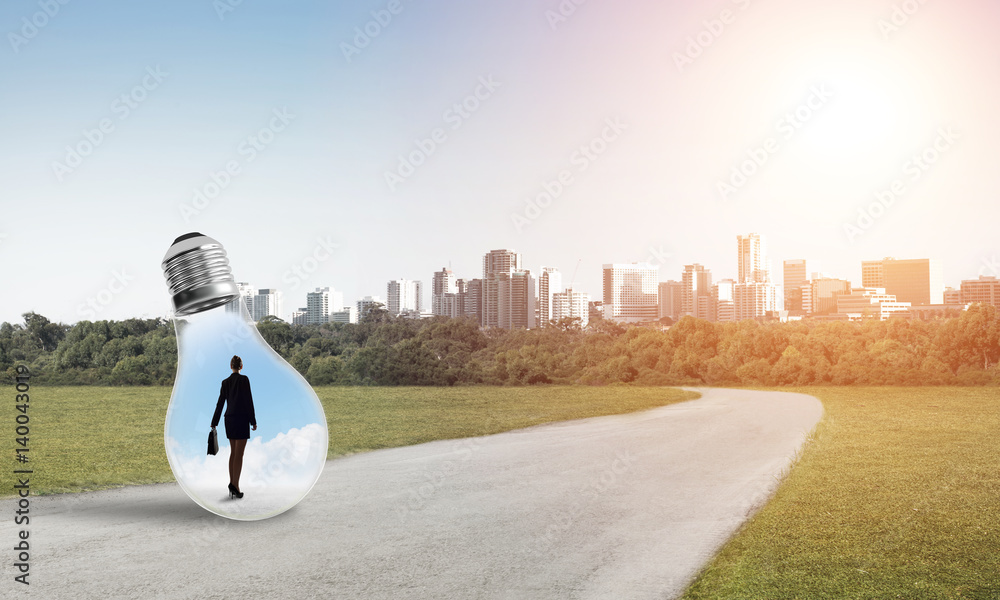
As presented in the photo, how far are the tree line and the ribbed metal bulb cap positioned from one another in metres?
30.0

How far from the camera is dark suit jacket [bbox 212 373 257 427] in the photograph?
5.30 meters

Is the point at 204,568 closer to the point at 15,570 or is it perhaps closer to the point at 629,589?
the point at 15,570

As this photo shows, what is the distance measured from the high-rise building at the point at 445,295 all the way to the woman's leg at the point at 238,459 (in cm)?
4290

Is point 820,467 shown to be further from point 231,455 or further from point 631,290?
point 631,290

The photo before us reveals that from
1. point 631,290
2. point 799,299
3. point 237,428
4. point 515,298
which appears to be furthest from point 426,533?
point 799,299

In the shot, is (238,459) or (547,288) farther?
(547,288)

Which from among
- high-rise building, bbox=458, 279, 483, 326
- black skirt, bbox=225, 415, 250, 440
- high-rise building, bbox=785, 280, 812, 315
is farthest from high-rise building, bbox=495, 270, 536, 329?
black skirt, bbox=225, 415, 250, 440

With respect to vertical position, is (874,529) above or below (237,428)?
below

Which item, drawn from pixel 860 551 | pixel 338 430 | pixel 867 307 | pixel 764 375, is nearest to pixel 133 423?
pixel 338 430

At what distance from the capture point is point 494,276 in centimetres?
A: 4912

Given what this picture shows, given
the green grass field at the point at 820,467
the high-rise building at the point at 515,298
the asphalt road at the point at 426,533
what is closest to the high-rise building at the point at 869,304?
the green grass field at the point at 820,467

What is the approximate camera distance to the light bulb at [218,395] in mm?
5102

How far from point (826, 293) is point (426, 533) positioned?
52.6 metres

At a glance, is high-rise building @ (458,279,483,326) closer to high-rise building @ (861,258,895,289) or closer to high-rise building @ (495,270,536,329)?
high-rise building @ (495,270,536,329)
